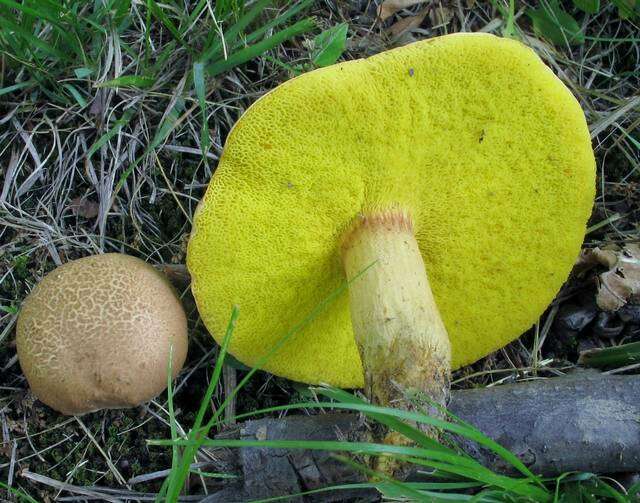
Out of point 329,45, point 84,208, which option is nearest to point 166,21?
point 329,45

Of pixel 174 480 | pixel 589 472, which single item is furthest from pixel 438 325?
pixel 174 480

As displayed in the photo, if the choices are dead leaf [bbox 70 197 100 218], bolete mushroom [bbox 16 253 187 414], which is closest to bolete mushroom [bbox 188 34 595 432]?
bolete mushroom [bbox 16 253 187 414]

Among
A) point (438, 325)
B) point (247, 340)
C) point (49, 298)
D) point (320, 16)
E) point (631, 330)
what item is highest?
point (320, 16)

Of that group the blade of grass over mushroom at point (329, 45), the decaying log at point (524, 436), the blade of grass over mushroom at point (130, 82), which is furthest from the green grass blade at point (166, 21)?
the decaying log at point (524, 436)

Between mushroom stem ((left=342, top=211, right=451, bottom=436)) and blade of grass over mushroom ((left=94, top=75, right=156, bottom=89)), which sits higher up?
blade of grass over mushroom ((left=94, top=75, right=156, bottom=89))

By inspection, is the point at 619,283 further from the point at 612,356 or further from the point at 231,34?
the point at 231,34

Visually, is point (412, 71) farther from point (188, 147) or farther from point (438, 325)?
point (188, 147)

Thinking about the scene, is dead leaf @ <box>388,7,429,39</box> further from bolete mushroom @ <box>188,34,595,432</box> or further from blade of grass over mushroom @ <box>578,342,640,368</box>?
blade of grass over mushroom @ <box>578,342,640,368</box>

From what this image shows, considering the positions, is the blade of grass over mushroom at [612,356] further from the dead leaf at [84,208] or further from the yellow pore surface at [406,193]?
the dead leaf at [84,208]
